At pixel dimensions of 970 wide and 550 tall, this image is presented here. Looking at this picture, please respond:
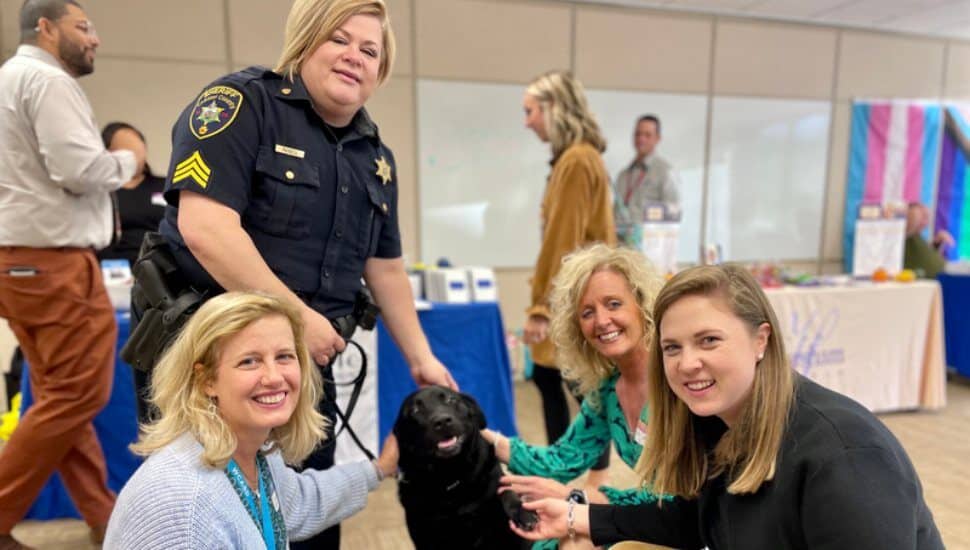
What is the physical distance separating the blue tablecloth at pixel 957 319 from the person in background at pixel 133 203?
5090 millimetres

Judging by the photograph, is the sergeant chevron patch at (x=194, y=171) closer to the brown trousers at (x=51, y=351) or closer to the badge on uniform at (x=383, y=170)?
the badge on uniform at (x=383, y=170)

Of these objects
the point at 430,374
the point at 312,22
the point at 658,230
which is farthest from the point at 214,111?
the point at 658,230

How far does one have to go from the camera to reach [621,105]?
4.52 metres

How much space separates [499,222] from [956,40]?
4.62 m

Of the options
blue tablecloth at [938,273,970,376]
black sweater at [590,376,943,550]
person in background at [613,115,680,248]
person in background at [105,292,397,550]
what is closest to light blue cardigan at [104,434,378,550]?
person in background at [105,292,397,550]

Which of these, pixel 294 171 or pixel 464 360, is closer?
pixel 294 171

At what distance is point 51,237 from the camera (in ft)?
6.03

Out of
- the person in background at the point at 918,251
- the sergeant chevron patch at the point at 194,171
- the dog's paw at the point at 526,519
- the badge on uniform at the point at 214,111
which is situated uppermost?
the badge on uniform at the point at 214,111

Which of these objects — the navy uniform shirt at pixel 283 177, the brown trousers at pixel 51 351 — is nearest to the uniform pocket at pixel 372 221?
the navy uniform shirt at pixel 283 177

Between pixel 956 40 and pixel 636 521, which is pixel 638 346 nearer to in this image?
pixel 636 521

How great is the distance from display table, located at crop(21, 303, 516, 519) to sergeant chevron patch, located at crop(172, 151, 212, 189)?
60.4 inches

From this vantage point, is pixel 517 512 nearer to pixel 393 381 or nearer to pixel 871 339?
pixel 393 381

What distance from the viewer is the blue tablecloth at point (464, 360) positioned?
2.73 meters

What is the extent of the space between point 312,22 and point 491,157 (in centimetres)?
328
